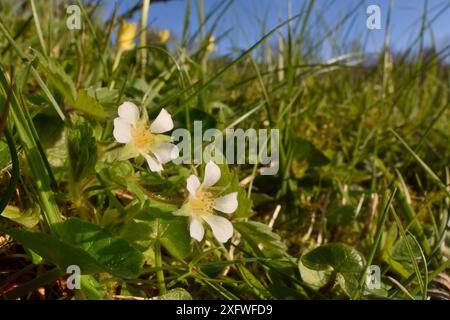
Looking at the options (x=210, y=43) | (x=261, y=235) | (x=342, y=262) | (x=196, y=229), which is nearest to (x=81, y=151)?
(x=196, y=229)

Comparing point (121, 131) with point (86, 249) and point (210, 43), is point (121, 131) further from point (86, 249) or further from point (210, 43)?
point (210, 43)

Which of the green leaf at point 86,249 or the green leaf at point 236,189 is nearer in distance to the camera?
the green leaf at point 86,249

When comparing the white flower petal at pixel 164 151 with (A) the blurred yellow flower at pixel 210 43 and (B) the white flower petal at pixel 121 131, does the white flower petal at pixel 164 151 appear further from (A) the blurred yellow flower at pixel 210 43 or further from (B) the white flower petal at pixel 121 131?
(A) the blurred yellow flower at pixel 210 43

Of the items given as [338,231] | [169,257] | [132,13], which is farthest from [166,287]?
[132,13]

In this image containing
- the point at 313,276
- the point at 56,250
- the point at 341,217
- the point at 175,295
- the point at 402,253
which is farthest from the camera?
the point at 341,217

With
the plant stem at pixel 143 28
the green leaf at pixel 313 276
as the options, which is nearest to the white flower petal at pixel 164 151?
the green leaf at pixel 313 276
